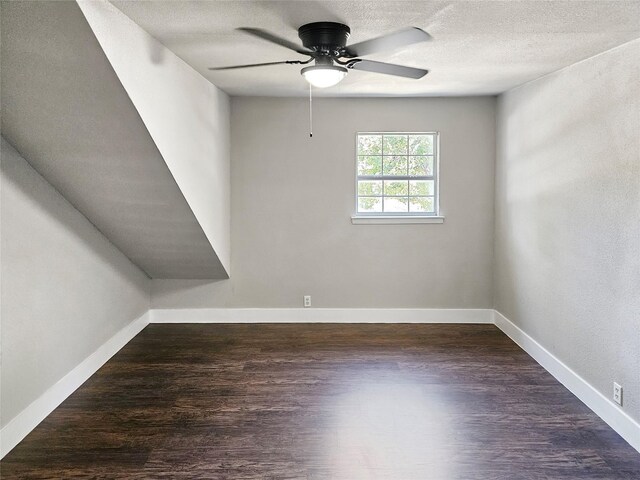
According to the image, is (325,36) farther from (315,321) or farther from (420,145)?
(315,321)

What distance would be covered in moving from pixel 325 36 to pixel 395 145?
2739 millimetres

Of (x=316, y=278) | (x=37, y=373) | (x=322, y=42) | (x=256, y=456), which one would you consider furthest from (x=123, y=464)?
(x=316, y=278)

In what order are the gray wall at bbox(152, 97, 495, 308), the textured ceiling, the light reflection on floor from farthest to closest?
the gray wall at bbox(152, 97, 495, 308) → the light reflection on floor → the textured ceiling

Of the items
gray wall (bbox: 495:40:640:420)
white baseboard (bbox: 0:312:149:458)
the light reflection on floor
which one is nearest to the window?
gray wall (bbox: 495:40:640:420)

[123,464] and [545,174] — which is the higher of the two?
[545,174]

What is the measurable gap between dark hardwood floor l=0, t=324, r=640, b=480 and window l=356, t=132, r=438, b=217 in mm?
1440

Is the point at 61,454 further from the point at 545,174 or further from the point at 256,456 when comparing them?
the point at 545,174

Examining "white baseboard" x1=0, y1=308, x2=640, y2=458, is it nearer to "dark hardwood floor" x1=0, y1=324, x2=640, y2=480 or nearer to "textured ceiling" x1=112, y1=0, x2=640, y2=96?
"dark hardwood floor" x1=0, y1=324, x2=640, y2=480

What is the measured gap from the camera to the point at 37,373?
10.5ft

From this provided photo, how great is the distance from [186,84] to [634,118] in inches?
110

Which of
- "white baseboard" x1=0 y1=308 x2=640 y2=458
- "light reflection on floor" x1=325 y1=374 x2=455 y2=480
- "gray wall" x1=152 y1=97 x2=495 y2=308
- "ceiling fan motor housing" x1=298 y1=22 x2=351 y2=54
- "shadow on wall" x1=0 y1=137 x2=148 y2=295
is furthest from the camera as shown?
"gray wall" x1=152 y1=97 x2=495 y2=308

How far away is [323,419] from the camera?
326 centimetres

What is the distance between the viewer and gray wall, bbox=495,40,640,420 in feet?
10.0

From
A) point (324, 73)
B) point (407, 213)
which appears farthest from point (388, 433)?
point (407, 213)
